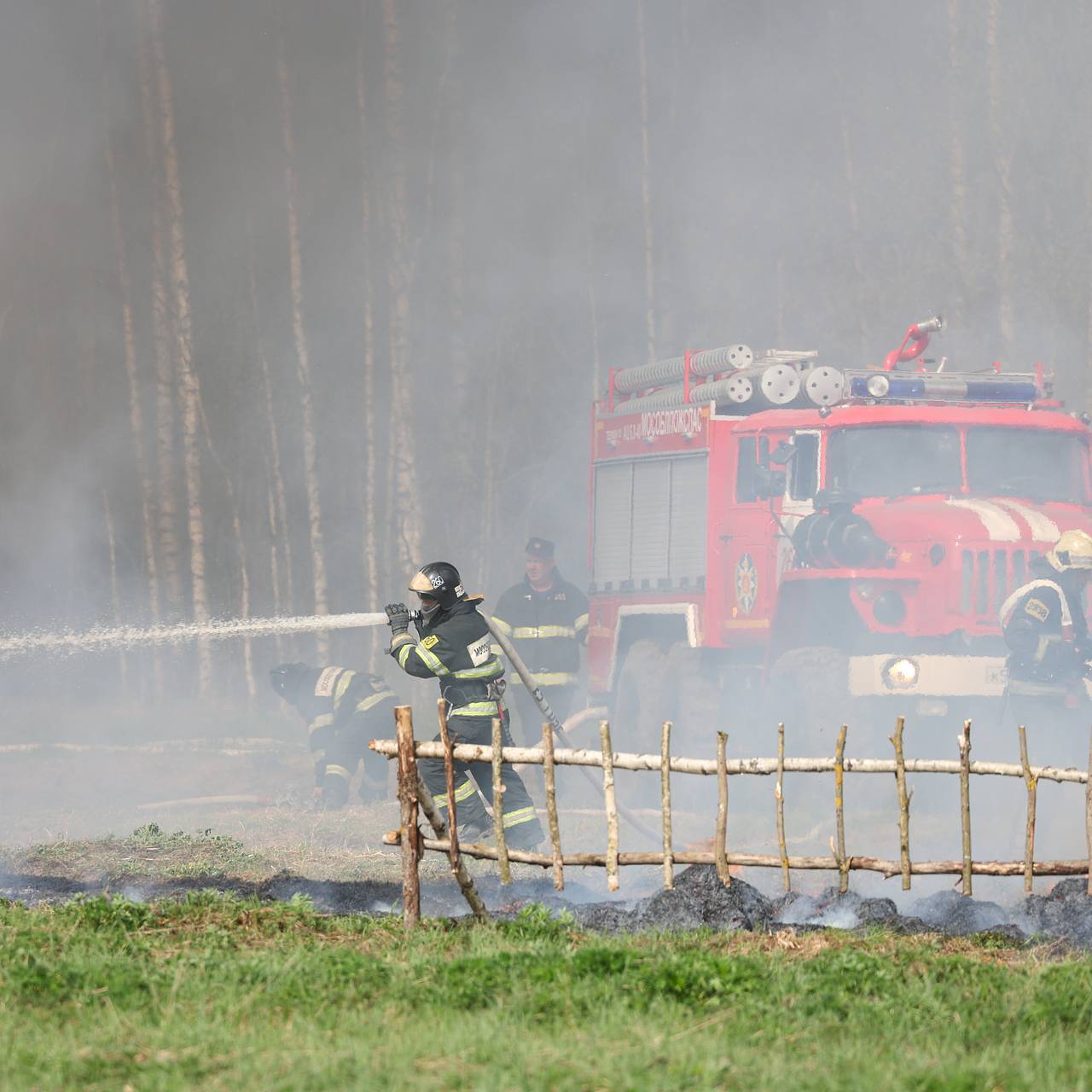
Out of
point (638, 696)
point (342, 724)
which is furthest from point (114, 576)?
point (638, 696)

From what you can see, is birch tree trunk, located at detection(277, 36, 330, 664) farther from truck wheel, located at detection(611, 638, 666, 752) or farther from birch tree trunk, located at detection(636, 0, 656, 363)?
truck wheel, located at detection(611, 638, 666, 752)

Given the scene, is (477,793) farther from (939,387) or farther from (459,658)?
(939,387)

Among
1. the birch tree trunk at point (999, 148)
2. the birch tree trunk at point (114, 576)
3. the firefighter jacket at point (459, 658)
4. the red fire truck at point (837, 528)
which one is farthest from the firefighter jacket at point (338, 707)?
the birch tree trunk at point (114, 576)

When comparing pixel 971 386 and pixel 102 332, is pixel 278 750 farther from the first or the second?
pixel 102 332

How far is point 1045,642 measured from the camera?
1087 cm

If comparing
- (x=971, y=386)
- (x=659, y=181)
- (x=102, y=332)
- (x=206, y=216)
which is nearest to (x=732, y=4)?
(x=659, y=181)

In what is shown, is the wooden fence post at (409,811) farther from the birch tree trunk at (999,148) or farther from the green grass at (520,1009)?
the birch tree trunk at (999,148)

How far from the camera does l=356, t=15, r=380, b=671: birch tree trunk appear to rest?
2497 centimetres

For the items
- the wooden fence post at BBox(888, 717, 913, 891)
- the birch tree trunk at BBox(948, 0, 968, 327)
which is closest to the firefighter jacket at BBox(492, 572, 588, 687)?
the wooden fence post at BBox(888, 717, 913, 891)

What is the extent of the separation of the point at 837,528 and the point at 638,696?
9.30 feet

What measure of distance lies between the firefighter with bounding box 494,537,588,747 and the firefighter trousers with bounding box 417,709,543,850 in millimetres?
3959

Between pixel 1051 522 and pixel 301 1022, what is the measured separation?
8048 millimetres

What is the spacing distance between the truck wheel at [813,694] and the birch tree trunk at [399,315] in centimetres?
1109

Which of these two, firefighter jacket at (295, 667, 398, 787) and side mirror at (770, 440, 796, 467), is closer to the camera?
side mirror at (770, 440, 796, 467)
